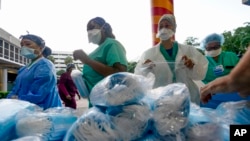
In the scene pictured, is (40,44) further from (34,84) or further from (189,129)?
(189,129)

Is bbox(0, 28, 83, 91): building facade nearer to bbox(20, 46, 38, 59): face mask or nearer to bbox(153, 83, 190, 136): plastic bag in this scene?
bbox(20, 46, 38, 59): face mask

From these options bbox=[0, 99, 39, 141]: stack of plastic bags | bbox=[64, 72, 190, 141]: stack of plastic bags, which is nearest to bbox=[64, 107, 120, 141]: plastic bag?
bbox=[64, 72, 190, 141]: stack of plastic bags

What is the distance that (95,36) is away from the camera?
1840 millimetres

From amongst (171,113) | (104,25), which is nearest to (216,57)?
(104,25)

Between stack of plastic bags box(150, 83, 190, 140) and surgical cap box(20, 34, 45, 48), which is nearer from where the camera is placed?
stack of plastic bags box(150, 83, 190, 140)

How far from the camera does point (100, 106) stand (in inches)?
33.7

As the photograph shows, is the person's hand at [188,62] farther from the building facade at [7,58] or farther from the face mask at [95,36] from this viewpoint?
the building facade at [7,58]

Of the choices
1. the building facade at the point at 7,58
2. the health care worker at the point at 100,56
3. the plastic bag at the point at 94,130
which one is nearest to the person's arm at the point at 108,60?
the health care worker at the point at 100,56

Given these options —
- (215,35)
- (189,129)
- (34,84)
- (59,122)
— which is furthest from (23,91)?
(215,35)

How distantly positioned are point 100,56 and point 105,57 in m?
0.03

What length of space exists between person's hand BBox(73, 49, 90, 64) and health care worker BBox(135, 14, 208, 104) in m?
0.38

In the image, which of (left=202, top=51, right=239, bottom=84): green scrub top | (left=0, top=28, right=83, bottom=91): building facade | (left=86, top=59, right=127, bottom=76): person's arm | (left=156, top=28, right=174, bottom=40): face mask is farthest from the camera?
(left=0, top=28, right=83, bottom=91): building facade

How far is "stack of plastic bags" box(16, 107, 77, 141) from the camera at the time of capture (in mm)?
876

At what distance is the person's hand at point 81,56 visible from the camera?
158cm
